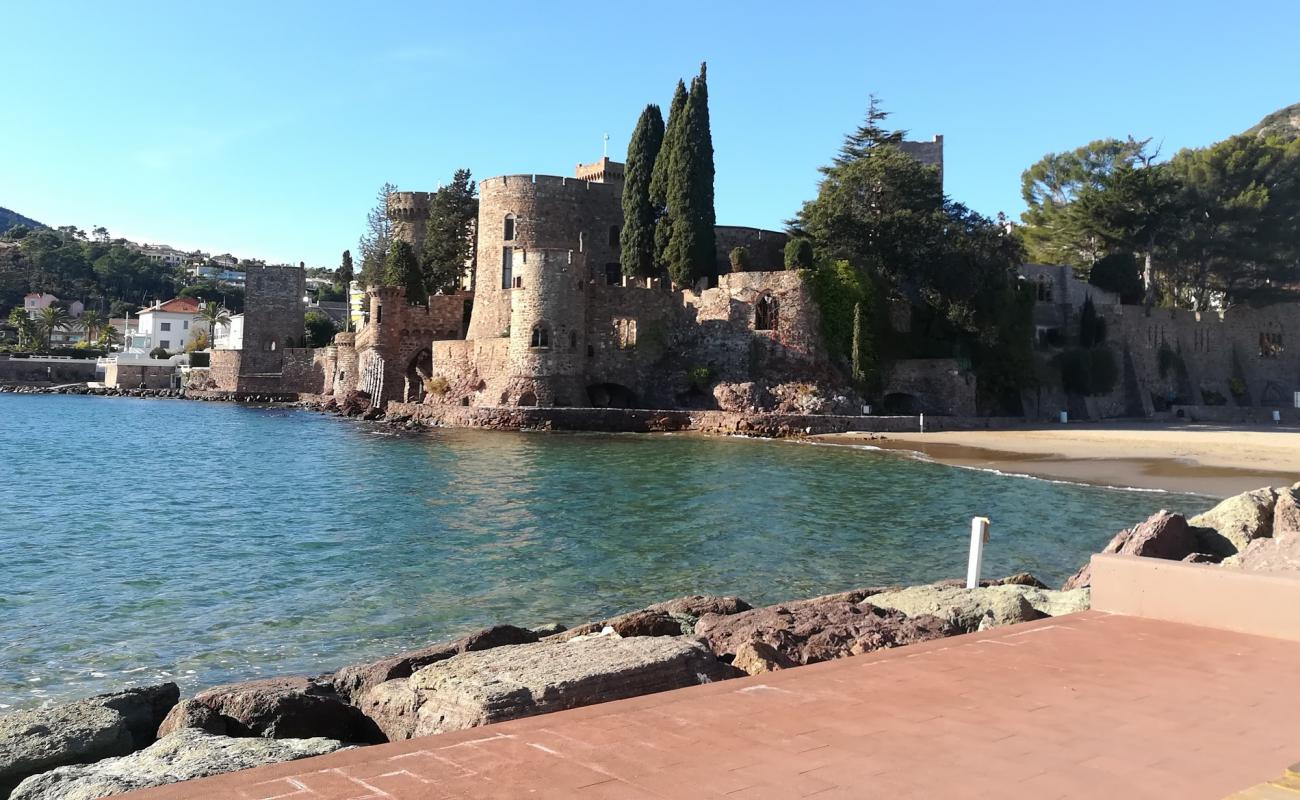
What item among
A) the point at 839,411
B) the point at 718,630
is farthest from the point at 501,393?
the point at 718,630

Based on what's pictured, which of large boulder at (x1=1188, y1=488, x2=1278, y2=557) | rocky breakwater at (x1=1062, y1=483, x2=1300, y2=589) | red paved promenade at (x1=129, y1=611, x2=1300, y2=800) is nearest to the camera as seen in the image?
red paved promenade at (x1=129, y1=611, x2=1300, y2=800)

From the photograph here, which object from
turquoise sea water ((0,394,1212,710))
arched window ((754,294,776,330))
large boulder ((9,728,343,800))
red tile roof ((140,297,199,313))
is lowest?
turquoise sea water ((0,394,1212,710))

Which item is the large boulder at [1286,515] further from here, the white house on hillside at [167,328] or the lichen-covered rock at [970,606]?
the white house on hillside at [167,328]

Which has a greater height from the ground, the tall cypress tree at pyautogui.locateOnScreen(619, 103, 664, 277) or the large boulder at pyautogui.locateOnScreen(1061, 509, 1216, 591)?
the tall cypress tree at pyautogui.locateOnScreen(619, 103, 664, 277)

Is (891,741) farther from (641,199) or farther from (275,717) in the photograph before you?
(641,199)

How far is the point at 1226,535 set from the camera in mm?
11156

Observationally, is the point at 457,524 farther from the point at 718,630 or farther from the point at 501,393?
the point at 501,393

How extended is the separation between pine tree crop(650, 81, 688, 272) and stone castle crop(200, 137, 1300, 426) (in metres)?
2.12

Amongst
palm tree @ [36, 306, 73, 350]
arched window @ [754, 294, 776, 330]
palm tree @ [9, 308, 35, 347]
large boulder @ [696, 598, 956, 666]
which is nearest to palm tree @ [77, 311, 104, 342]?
palm tree @ [36, 306, 73, 350]

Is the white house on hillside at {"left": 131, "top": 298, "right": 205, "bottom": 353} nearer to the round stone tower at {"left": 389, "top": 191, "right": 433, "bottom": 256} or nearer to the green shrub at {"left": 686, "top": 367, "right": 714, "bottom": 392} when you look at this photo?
the round stone tower at {"left": 389, "top": 191, "right": 433, "bottom": 256}

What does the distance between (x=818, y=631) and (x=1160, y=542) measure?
→ 4607 millimetres

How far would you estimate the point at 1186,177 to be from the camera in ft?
161

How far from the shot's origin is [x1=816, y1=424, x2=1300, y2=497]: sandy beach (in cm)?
2384

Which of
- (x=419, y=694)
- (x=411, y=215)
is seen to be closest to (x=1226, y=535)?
(x=419, y=694)
